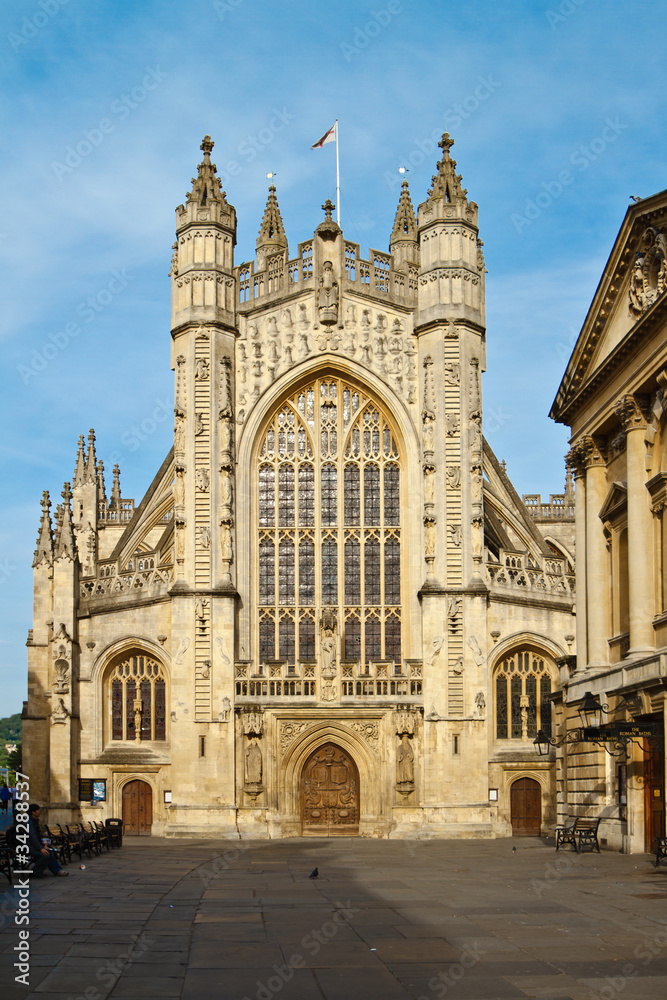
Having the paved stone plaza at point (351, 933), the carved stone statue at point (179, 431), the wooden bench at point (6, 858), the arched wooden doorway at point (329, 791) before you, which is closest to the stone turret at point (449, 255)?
the carved stone statue at point (179, 431)

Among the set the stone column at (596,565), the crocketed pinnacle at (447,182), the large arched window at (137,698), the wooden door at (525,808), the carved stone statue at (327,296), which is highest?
the crocketed pinnacle at (447,182)

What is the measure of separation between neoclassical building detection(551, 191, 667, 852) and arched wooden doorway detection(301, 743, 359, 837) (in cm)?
894

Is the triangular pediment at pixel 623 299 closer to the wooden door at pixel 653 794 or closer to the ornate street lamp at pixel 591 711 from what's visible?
the ornate street lamp at pixel 591 711

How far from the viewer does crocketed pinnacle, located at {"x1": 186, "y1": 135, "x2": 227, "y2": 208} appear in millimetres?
39594

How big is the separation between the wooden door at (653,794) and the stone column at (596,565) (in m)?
4.50

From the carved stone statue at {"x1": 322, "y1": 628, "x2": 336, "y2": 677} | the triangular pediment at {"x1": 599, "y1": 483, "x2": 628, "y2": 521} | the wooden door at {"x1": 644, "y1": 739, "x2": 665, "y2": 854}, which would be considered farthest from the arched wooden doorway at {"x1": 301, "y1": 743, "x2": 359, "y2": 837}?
the wooden door at {"x1": 644, "y1": 739, "x2": 665, "y2": 854}

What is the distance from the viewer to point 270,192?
187ft

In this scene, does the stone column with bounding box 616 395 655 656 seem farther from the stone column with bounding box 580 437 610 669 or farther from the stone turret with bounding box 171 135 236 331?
the stone turret with bounding box 171 135 236 331

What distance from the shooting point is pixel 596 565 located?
29.2m

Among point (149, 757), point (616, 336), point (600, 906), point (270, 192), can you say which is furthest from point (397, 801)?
point (270, 192)

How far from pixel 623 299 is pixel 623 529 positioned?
17.4 feet

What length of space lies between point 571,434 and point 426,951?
20.6 m

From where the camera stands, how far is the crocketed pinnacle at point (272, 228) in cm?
5491

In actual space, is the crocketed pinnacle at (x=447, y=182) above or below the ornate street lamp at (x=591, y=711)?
above
